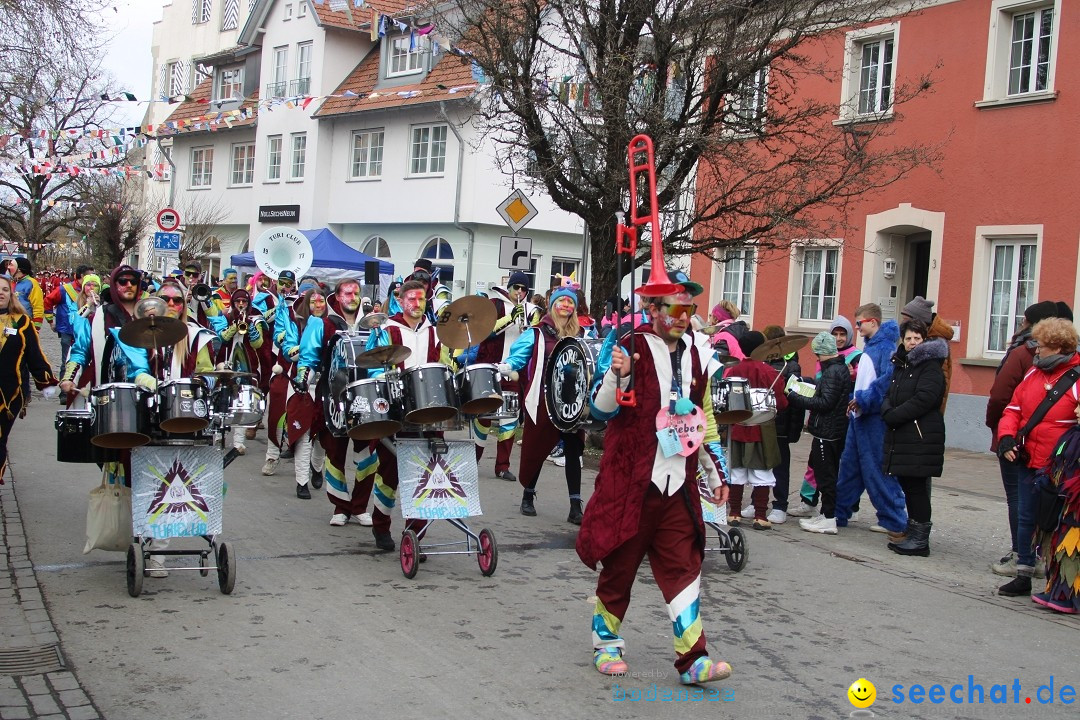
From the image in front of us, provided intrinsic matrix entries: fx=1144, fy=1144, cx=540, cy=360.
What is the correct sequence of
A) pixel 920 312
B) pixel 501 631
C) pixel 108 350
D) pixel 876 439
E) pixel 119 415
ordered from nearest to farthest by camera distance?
pixel 501 631
pixel 119 415
pixel 108 350
pixel 920 312
pixel 876 439

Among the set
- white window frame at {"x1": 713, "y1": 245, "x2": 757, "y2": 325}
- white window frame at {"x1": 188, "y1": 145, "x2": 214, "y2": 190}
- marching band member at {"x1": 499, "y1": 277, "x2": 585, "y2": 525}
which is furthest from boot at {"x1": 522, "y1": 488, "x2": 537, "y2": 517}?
white window frame at {"x1": 188, "y1": 145, "x2": 214, "y2": 190}

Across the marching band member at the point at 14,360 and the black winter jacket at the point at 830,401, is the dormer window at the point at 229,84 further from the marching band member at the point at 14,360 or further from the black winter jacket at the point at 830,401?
the marching band member at the point at 14,360

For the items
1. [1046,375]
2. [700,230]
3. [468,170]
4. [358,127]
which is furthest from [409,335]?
[358,127]

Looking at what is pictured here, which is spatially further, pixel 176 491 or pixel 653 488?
pixel 176 491

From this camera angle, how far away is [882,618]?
7.16m

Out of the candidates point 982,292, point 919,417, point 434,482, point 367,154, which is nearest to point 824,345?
point 919,417

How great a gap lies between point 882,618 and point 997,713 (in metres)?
1.82

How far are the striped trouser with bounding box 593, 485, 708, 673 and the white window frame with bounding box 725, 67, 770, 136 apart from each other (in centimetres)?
866

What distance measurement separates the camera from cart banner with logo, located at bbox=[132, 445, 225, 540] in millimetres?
6785

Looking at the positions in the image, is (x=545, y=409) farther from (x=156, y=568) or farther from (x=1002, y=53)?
(x=1002, y=53)

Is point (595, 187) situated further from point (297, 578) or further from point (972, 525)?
point (297, 578)

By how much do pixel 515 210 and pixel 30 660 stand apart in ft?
37.9

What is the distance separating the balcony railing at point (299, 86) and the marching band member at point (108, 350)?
31104 mm

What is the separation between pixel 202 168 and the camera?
4309 cm
